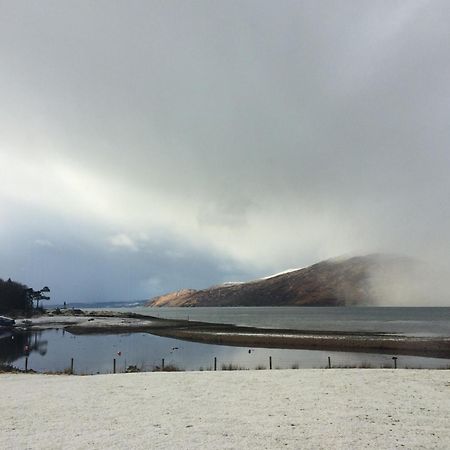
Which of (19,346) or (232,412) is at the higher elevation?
(232,412)

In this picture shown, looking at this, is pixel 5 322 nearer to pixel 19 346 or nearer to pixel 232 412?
pixel 19 346

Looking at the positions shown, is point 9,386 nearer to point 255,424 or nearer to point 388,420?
point 255,424

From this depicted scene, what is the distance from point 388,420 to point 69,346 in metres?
59.6

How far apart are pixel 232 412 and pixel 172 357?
3595cm

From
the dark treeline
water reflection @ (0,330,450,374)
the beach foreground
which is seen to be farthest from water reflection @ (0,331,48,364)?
the dark treeline

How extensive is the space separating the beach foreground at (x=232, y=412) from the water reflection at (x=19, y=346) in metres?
30.4

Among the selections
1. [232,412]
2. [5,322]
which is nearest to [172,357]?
[232,412]

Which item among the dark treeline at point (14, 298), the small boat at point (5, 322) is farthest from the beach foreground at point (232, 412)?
the dark treeline at point (14, 298)

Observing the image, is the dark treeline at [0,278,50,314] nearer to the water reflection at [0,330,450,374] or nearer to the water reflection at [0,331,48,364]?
the water reflection at [0,331,48,364]

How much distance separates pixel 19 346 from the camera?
63375 mm

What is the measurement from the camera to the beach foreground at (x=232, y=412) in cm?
1197

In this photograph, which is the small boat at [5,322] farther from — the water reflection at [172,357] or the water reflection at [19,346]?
the water reflection at [172,357]

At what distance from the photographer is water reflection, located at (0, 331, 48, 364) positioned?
51681 millimetres

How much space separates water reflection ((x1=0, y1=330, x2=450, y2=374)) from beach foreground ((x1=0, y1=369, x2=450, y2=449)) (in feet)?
51.0
